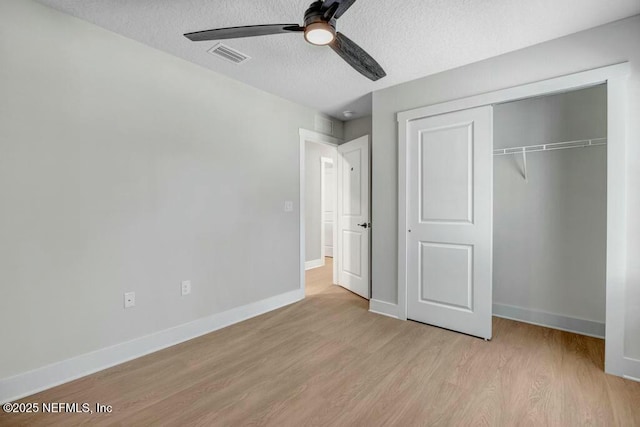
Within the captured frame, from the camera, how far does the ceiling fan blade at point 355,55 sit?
1.70m

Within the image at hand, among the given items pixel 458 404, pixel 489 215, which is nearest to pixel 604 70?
pixel 489 215

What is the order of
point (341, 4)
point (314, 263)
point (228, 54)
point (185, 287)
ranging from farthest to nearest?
point (314, 263) < point (185, 287) < point (228, 54) < point (341, 4)

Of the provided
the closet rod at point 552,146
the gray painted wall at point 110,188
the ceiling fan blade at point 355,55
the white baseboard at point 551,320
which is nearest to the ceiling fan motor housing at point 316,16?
the ceiling fan blade at point 355,55

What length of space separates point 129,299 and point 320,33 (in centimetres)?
232

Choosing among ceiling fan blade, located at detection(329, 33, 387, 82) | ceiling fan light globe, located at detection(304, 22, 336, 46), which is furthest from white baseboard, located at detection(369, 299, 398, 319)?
ceiling fan light globe, located at detection(304, 22, 336, 46)

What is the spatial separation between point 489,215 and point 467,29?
150 centimetres

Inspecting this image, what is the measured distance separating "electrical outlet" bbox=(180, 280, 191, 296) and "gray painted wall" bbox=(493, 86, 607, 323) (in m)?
3.17

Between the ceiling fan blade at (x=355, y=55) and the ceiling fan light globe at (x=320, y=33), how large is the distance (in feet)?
0.20

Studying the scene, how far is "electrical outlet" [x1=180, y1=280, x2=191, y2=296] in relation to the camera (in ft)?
8.63

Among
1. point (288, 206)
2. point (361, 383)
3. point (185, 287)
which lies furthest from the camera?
point (288, 206)

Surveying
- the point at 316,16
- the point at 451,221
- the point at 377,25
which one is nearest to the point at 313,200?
the point at 451,221

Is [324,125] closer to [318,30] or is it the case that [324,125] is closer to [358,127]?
[358,127]

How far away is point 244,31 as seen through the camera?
1.62m

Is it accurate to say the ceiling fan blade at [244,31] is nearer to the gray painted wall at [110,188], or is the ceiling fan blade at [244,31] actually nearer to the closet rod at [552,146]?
the gray painted wall at [110,188]
